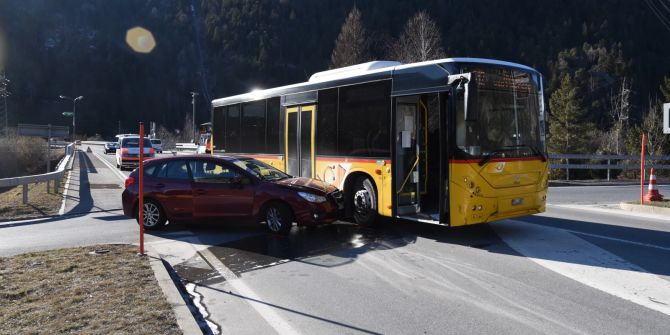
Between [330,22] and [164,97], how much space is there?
55.2 meters

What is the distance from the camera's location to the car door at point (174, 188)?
10.4 m

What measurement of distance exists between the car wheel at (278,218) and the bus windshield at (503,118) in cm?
326

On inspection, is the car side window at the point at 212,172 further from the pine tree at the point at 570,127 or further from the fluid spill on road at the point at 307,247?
the pine tree at the point at 570,127

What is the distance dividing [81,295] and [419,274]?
13.0 feet

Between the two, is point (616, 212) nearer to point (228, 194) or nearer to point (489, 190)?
point (489, 190)

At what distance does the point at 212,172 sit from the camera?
1045cm

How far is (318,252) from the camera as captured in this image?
27.5 feet

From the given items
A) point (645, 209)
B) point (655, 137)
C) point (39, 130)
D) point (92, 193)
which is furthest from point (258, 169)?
point (655, 137)

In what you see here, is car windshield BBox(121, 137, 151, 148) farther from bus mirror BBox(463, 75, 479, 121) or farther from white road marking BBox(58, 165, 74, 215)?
bus mirror BBox(463, 75, 479, 121)

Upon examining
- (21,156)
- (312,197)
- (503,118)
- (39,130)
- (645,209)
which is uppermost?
(39,130)

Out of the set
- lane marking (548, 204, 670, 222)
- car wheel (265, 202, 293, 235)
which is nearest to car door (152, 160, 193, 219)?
car wheel (265, 202, 293, 235)

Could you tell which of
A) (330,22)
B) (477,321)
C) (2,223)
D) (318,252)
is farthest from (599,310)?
(330,22)

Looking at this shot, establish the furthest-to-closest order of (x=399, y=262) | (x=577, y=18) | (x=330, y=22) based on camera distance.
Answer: (x=330, y=22) < (x=577, y=18) < (x=399, y=262)

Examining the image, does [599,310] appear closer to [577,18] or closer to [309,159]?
[309,159]
